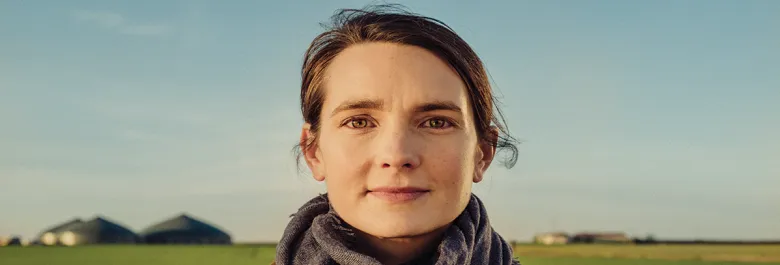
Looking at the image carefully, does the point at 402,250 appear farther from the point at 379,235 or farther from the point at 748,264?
the point at 748,264

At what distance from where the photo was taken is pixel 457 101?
3.50 meters

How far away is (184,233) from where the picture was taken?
51.0 metres

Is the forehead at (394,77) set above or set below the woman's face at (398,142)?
above

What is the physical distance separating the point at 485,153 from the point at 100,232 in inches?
1946

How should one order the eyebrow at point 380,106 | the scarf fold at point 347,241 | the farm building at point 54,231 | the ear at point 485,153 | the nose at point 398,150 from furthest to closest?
the farm building at point 54,231, the ear at point 485,153, the scarf fold at point 347,241, the eyebrow at point 380,106, the nose at point 398,150

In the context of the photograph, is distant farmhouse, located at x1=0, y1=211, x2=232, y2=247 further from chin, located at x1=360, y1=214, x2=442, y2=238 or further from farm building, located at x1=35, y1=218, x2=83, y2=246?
chin, located at x1=360, y1=214, x2=442, y2=238

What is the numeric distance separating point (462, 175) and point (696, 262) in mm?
21742

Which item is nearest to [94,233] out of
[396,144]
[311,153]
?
[311,153]

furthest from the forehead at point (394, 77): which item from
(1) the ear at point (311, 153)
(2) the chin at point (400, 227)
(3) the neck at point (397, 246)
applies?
(3) the neck at point (397, 246)

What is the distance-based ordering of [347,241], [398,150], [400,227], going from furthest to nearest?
[347,241] → [400,227] → [398,150]

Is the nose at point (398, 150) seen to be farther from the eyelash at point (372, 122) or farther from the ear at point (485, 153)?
the ear at point (485, 153)

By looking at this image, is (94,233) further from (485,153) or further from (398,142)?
(398,142)

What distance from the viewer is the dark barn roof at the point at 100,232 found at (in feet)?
160

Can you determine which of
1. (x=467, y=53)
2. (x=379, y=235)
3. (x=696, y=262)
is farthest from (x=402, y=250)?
(x=696, y=262)
